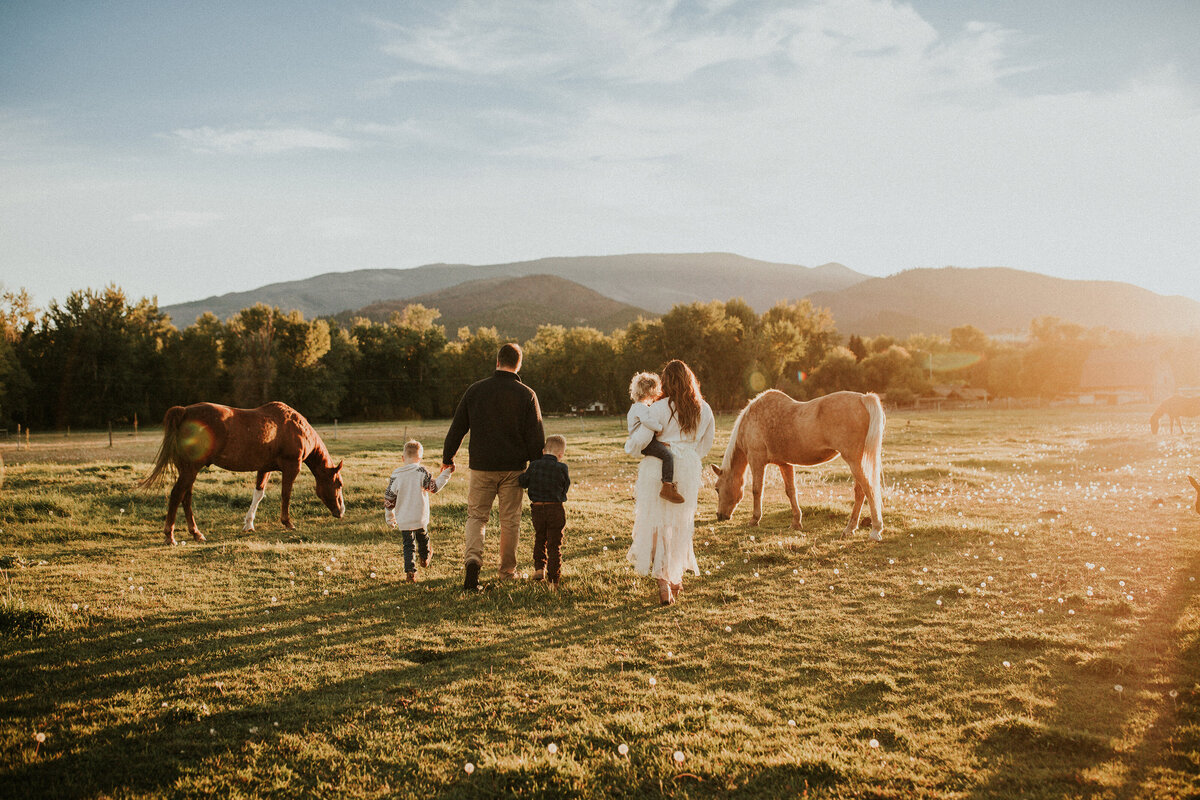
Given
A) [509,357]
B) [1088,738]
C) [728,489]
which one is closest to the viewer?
[1088,738]

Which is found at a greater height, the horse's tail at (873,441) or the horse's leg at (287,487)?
the horse's tail at (873,441)

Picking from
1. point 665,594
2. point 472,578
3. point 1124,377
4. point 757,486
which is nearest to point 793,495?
point 757,486

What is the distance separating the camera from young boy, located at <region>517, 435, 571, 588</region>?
25.5ft

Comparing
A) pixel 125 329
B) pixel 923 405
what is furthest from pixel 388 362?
pixel 923 405

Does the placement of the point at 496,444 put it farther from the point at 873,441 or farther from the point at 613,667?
the point at 873,441

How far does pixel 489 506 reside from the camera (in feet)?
26.3

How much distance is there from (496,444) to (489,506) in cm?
84

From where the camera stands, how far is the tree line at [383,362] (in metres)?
61.6

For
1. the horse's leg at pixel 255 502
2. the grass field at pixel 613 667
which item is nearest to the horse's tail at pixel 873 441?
the grass field at pixel 613 667

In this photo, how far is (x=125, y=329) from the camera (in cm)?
6481

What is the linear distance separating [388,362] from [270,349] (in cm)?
1457

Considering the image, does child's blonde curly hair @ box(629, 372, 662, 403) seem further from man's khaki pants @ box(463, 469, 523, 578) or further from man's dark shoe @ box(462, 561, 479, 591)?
man's dark shoe @ box(462, 561, 479, 591)

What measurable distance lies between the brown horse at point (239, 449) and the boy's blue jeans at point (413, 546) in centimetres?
444

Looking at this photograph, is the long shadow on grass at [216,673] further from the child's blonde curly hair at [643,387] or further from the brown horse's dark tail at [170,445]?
the brown horse's dark tail at [170,445]
